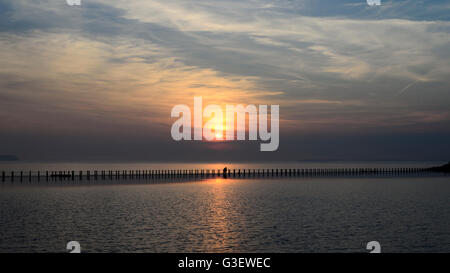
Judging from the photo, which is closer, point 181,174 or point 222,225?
point 222,225

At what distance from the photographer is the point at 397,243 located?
25656 mm

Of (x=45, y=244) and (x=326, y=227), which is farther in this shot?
(x=326, y=227)

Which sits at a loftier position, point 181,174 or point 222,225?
point 222,225

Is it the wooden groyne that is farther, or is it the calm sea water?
the wooden groyne

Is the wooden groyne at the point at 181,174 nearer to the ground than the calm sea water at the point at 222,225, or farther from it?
nearer to the ground

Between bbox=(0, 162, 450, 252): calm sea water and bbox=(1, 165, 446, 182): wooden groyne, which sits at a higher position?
bbox=(0, 162, 450, 252): calm sea water

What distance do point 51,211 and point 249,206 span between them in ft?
67.2

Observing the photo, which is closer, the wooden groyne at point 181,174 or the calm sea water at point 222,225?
the calm sea water at point 222,225
